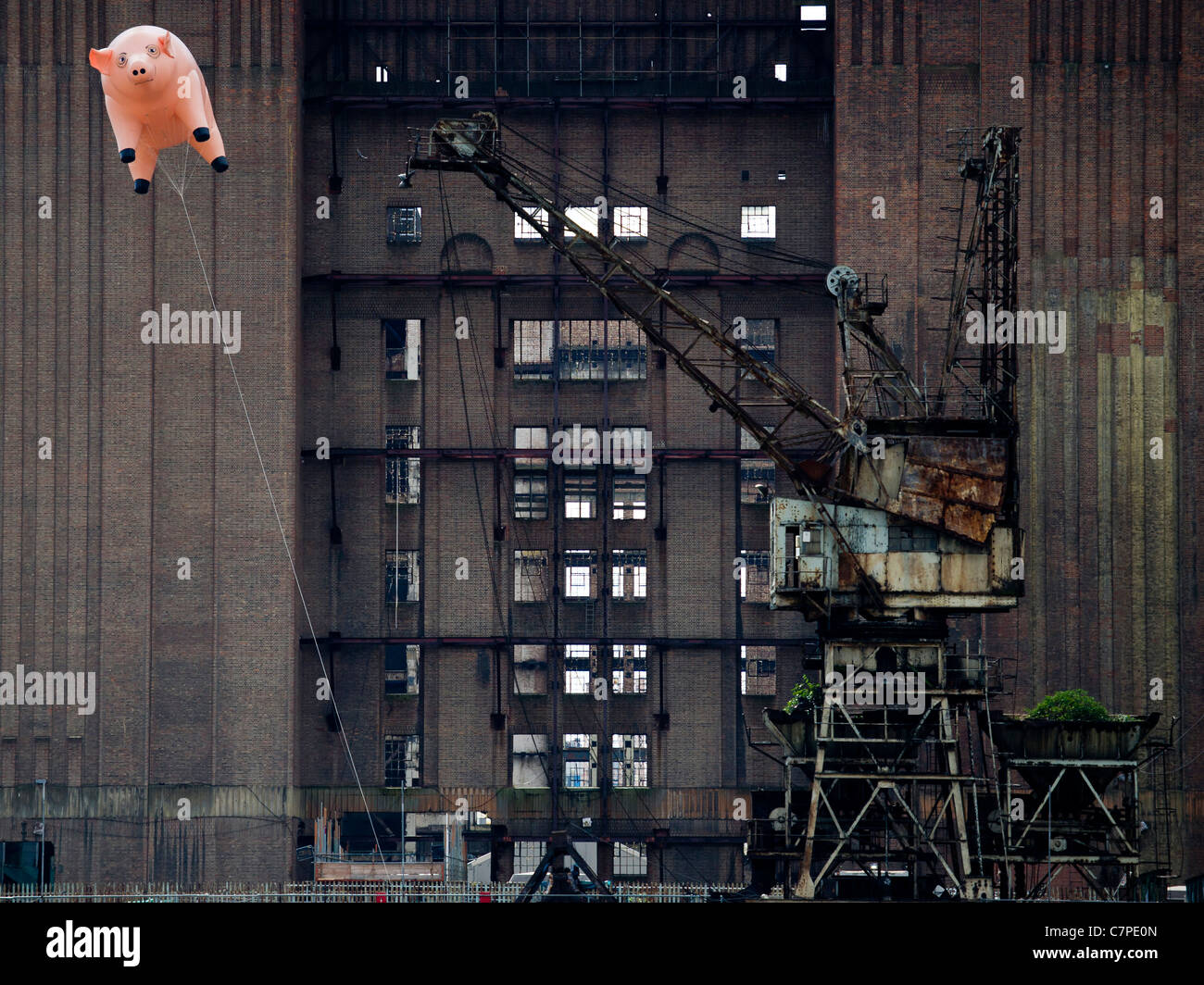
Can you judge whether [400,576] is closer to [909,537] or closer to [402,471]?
[402,471]

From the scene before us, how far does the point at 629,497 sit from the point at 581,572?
2612 mm

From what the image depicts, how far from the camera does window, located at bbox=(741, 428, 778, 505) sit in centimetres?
5225

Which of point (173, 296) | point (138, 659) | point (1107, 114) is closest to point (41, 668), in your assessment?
point (138, 659)

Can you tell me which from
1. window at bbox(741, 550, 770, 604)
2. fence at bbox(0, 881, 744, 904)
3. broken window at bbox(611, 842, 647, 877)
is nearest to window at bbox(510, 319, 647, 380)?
window at bbox(741, 550, 770, 604)

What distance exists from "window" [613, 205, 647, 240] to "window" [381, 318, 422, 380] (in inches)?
257

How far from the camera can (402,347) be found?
5303cm

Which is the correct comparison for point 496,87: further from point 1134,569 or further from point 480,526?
point 1134,569

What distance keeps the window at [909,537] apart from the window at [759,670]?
40.1 feet

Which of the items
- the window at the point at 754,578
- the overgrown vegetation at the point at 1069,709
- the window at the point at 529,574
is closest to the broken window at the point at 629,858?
the window at the point at 529,574

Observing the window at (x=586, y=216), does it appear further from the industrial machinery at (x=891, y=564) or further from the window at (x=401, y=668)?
the window at (x=401, y=668)
